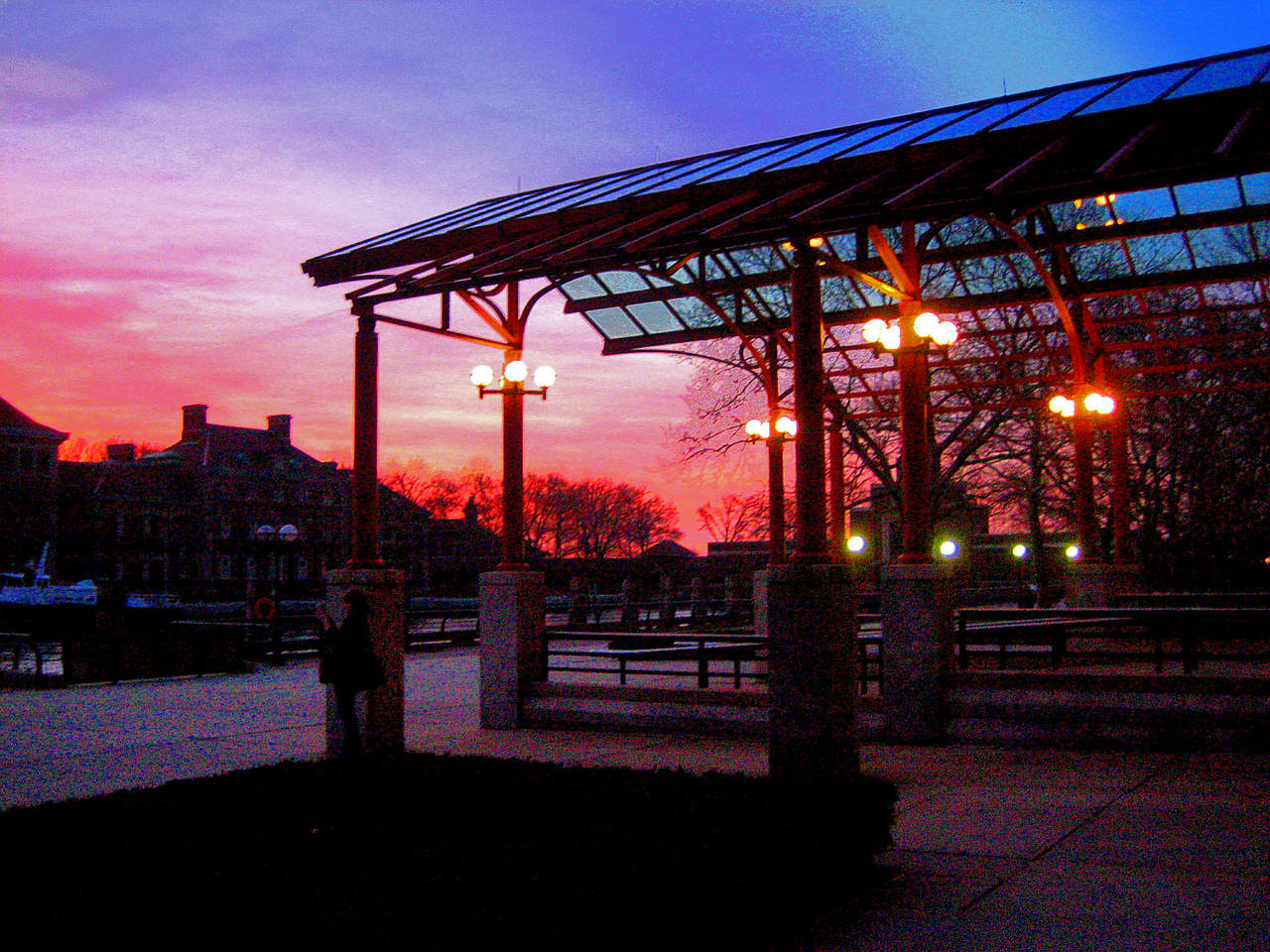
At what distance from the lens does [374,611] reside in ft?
36.4

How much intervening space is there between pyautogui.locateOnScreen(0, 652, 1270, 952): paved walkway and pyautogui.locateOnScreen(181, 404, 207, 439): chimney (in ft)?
260


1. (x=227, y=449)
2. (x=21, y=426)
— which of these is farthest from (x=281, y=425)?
(x=21, y=426)

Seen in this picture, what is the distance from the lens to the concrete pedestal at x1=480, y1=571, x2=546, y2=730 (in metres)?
13.0

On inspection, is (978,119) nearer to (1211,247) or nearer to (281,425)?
(1211,247)

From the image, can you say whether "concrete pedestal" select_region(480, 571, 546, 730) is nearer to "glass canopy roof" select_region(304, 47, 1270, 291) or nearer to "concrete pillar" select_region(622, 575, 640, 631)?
"glass canopy roof" select_region(304, 47, 1270, 291)

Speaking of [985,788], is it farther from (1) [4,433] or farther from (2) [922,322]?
(1) [4,433]

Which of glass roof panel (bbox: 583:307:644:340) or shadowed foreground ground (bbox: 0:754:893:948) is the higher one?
glass roof panel (bbox: 583:307:644:340)

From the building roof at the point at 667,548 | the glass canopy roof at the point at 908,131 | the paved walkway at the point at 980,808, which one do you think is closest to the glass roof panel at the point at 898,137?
the glass canopy roof at the point at 908,131

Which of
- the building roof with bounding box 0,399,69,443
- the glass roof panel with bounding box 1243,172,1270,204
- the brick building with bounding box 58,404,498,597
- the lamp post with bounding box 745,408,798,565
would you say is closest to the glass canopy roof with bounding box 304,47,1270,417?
the glass roof panel with bounding box 1243,172,1270,204

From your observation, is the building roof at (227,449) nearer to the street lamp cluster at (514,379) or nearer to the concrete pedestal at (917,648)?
the street lamp cluster at (514,379)

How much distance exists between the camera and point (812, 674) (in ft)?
24.9

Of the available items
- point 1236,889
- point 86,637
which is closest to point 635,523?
point 86,637

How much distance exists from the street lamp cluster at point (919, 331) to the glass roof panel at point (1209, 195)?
3.92 m

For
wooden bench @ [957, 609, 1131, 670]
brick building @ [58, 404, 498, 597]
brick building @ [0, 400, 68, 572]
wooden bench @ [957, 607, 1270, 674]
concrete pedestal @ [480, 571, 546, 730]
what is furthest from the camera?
brick building @ [58, 404, 498, 597]
